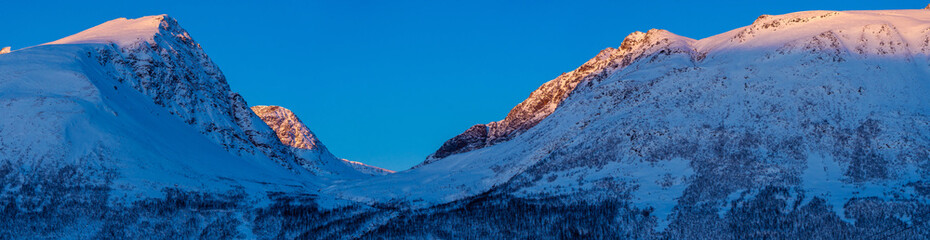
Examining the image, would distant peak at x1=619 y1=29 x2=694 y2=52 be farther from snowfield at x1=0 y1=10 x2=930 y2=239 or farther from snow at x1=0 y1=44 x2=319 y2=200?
snow at x1=0 y1=44 x2=319 y2=200

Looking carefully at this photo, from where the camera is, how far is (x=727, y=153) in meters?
107

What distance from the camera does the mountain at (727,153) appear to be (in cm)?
8631

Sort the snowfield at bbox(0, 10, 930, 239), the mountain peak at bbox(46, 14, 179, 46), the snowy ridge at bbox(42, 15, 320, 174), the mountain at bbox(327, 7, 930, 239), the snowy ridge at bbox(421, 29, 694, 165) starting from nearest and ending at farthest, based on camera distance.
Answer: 1. the mountain at bbox(327, 7, 930, 239)
2. the snowfield at bbox(0, 10, 930, 239)
3. the snowy ridge at bbox(42, 15, 320, 174)
4. the snowy ridge at bbox(421, 29, 694, 165)
5. the mountain peak at bbox(46, 14, 179, 46)

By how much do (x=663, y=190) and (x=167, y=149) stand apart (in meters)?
81.5

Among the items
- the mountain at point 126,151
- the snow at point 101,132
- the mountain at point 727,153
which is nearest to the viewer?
the mountain at point 727,153

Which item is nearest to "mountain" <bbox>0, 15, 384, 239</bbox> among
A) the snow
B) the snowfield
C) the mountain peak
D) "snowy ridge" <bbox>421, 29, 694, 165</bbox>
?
the snow

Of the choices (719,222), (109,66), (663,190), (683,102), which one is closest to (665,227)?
(719,222)

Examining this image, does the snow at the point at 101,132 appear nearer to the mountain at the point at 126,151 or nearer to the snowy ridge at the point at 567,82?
the mountain at the point at 126,151

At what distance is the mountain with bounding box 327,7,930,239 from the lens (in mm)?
86312

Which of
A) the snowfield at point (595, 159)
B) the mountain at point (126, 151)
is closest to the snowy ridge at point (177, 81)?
the mountain at point (126, 151)

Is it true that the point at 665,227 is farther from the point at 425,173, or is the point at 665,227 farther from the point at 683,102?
the point at 425,173

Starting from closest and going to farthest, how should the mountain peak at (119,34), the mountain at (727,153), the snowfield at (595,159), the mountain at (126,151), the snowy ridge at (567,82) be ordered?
the mountain at (727,153)
the snowfield at (595,159)
the mountain at (126,151)
the snowy ridge at (567,82)
the mountain peak at (119,34)

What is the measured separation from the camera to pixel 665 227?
84938 millimetres

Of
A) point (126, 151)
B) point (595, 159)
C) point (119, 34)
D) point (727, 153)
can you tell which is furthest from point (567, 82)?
point (119, 34)
